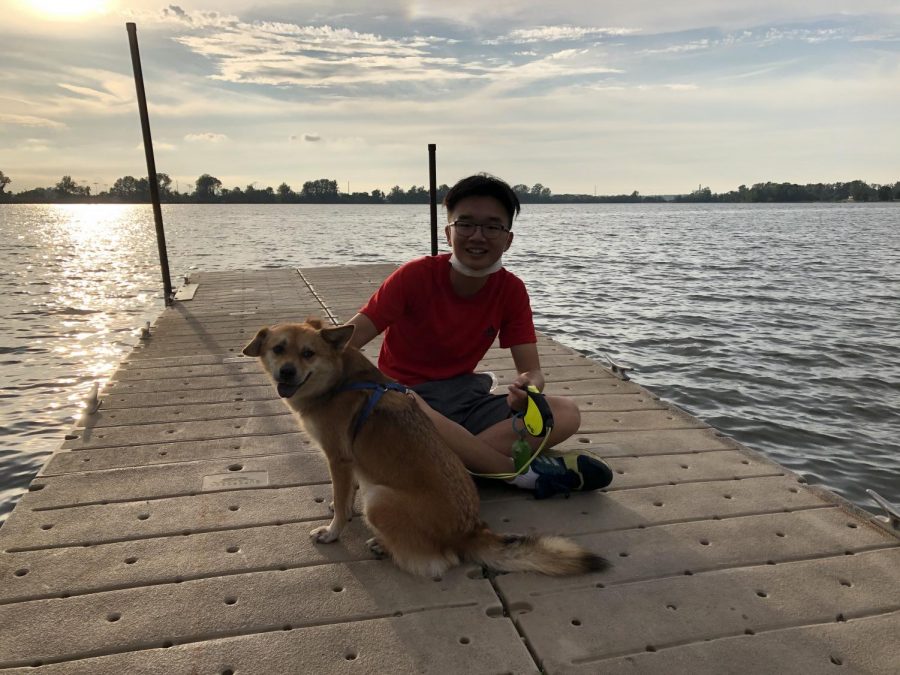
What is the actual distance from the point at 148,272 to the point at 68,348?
497 inches

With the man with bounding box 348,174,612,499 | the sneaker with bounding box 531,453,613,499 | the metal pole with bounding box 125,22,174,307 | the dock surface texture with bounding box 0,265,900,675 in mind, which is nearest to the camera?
the dock surface texture with bounding box 0,265,900,675

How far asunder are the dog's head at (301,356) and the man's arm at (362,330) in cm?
31

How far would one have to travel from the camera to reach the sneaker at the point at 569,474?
362 cm

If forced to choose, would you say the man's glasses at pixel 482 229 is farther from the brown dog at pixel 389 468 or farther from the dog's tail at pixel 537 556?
the dog's tail at pixel 537 556

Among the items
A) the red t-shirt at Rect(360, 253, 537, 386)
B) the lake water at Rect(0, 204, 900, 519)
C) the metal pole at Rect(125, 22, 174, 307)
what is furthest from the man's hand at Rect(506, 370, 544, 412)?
the metal pole at Rect(125, 22, 174, 307)

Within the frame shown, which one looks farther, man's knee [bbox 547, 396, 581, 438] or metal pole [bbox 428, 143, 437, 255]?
metal pole [bbox 428, 143, 437, 255]

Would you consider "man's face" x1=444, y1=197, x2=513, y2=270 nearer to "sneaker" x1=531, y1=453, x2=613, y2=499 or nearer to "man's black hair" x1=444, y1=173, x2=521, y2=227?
"man's black hair" x1=444, y1=173, x2=521, y2=227

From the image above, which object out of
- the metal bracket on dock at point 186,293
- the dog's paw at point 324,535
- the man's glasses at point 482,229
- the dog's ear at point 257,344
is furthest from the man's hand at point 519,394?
the metal bracket on dock at point 186,293

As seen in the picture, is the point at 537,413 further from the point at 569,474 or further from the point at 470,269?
the point at 470,269

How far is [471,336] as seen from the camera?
4.17 meters

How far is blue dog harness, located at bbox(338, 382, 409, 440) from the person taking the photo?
11.0 ft

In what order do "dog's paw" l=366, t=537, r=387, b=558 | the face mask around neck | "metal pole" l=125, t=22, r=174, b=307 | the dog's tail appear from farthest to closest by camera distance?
1. "metal pole" l=125, t=22, r=174, b=307
2. the face mask around neck
3. "dog's paw" l=366, t=537, r=387, b=558
4. the dog's tail

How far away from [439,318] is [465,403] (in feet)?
2.06

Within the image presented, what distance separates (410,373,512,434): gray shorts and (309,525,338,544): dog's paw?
1.16 metres
